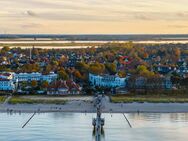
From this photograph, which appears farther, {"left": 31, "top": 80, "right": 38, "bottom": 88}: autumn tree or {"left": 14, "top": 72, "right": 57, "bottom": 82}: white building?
{"left": 14, "top": 72, "right": 57, "bottom": 82}: white building

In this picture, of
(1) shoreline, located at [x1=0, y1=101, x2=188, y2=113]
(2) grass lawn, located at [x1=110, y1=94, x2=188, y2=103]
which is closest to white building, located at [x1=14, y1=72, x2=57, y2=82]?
(2) grass lawn, located at [x1=110, y1=94, x2=188, y2=103]

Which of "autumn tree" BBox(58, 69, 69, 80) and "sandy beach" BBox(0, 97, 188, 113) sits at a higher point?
"autumn tree" BBox(58, 69, 69, 80)

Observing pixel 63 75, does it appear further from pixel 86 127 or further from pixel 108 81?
pixel 86 127

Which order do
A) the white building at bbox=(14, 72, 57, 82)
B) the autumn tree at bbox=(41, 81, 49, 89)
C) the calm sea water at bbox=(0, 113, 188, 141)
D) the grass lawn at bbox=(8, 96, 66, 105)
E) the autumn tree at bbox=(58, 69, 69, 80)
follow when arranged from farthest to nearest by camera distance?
the white building at bbox=(14, 72, 57, 82)
the autumn tree at bbox=(58, 69, 69, 80)
the autumn tree at bbox=(41, 81, 49, 89)
the grass lawn at bbox=(8, 96, 66, 105)
the calm sea water at bbox=(0, 113, 188, 141)

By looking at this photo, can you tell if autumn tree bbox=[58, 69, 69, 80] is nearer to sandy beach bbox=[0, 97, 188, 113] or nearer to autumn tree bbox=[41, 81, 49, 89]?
autumn tree bbox=[41, 81, 49, 89]

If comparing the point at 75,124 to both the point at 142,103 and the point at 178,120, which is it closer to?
the point at 178,120

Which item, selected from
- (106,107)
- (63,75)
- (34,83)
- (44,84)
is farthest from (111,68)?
(106,107)

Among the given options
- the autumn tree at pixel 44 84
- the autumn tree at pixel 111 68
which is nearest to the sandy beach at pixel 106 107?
the autumn tree at pixel 44 84
